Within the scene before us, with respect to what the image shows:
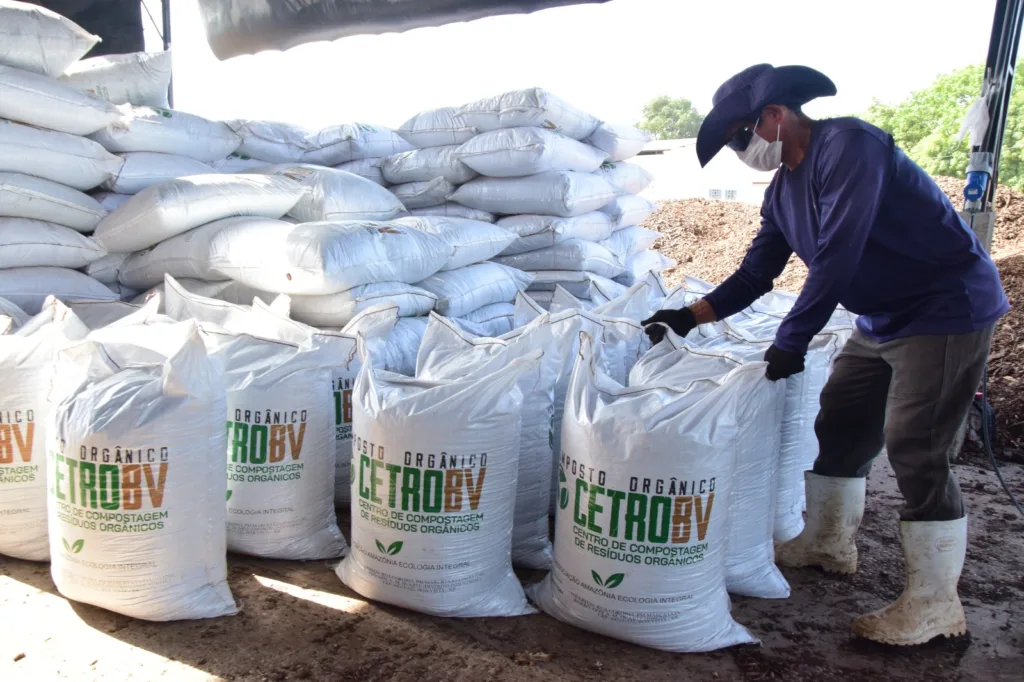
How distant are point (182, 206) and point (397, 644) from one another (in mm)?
1760

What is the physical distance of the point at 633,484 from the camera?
1.62m

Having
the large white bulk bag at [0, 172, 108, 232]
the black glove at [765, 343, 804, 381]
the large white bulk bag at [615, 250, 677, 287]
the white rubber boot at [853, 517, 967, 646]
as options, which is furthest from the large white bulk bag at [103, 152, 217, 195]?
the white rubber boot at [853, 517, 967, 646]

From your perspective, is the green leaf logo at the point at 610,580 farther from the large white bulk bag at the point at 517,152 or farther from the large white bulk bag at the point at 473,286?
the large white bulk bag at the point at 517,152

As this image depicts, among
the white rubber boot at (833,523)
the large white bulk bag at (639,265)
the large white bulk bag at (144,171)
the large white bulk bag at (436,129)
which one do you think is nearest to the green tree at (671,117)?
the large white bulk bag at (639,265)

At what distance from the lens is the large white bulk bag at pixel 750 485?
1874 millimetres

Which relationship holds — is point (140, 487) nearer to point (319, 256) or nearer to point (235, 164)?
point (319, 256)

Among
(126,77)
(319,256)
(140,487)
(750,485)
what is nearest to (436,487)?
(140,487)

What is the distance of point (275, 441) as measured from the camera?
6.42 ft

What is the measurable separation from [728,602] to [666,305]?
116 cm

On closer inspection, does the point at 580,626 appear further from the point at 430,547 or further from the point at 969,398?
the point at 969,398

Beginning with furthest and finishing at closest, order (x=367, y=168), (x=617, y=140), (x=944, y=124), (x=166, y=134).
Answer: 1. (x=944, y=124)
2. (x=617, y=140)
3. (x=367, y=168)
4. (x=166, y=134)

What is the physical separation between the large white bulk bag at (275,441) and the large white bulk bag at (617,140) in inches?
89.4

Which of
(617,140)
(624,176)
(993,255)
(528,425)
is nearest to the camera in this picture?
(528,425)

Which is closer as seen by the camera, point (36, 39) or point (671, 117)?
point (36, 39)
